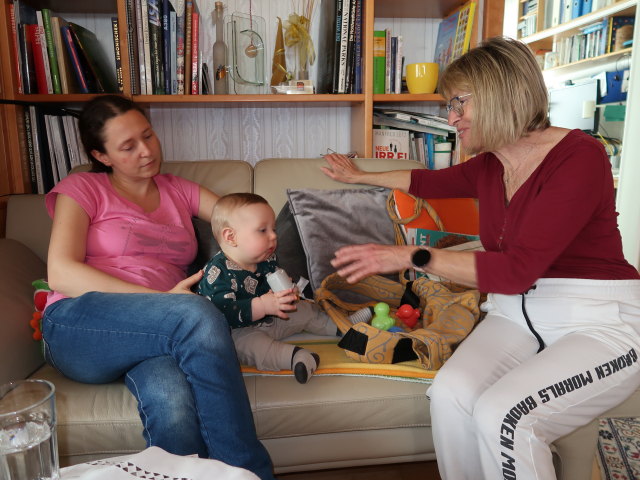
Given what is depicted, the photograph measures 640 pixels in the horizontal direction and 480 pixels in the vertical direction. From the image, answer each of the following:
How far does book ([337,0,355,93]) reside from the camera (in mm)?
2086

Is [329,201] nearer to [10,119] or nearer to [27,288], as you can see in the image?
[27,288]

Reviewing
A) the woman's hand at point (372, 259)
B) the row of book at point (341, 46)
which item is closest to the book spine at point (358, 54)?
the row of book at point (341, 46)

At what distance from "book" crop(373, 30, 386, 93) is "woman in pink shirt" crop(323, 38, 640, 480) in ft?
2.93

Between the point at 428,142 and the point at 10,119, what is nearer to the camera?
the point at 10,119

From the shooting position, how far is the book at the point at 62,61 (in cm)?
199

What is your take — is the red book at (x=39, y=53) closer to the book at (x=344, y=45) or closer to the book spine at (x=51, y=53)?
the book spine at (x=51, y=53)

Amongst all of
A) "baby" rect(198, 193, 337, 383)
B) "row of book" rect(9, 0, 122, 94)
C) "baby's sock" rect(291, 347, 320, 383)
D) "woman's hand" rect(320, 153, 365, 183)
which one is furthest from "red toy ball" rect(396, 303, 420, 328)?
"row of book" rect(9, 0, 122, 94)

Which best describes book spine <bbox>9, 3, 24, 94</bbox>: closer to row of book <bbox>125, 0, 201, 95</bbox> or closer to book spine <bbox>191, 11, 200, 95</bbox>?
row of book <bbox>125, 0, 201, 95</bbox>

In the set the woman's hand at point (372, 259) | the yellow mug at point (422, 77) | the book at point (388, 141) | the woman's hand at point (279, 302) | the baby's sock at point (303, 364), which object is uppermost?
the yellow mug at point (422, 77)

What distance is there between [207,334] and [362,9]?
4.99 feet

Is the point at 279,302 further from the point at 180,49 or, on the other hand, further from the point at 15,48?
the point at 15,48

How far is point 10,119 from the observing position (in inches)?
78.9

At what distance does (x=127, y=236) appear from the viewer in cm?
154

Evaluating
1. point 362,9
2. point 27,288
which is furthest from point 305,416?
point 362,9
